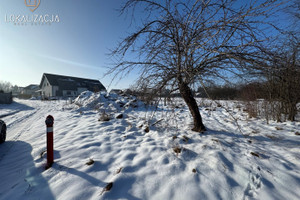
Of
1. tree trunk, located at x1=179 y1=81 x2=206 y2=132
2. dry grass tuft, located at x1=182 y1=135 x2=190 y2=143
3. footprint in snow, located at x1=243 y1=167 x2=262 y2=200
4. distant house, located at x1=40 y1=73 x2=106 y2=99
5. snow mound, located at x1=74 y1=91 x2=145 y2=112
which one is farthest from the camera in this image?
distant house, located at x1=40 y1=73 x2=106 y2=99

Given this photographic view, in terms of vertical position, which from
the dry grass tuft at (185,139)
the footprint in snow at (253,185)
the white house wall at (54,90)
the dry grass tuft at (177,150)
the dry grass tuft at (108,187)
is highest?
the white house wall at (54,90)

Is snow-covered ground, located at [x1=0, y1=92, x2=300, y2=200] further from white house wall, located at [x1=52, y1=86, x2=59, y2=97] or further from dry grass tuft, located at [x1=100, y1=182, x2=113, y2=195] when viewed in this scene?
white house wall, located at [x1=52, y1=86, x2=59, y2=97]

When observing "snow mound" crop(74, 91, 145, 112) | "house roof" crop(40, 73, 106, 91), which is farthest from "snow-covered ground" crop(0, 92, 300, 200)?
"house roof" crop(40, 73, 106, 91)

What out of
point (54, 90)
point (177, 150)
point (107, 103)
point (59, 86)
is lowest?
point (177, 150)

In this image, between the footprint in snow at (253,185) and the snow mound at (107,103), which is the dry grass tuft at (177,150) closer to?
the footprint in snow at (253,185)

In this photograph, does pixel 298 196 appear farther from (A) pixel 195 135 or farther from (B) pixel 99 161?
(B) pixel 99 161

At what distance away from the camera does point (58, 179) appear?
164 cm

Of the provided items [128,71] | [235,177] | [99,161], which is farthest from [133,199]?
[128,71]

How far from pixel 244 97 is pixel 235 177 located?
201 inches

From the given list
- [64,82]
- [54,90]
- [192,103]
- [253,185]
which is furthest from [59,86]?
[253,185]

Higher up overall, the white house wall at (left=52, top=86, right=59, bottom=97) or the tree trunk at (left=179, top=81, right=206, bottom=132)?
the white house wall at (left=52, top=86, right=59, bottom=97)

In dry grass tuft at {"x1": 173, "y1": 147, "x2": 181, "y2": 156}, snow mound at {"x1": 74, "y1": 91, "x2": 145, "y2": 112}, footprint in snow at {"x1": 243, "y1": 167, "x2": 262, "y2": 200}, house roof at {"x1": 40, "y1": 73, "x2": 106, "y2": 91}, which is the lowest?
footprint in snow at {"x1": 243, "y1": 167, "x2": 262, "y2": 200}

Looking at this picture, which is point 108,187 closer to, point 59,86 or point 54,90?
point 54,90

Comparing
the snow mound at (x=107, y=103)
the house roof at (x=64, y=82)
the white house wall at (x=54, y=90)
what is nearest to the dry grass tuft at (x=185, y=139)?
Answer: the snow mound at (x=107, y=103)
